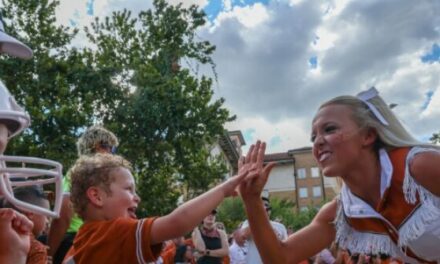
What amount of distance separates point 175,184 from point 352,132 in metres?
17.6

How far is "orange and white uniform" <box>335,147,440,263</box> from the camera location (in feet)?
8.07

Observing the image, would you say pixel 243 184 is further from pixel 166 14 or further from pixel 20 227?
pixel 166 14

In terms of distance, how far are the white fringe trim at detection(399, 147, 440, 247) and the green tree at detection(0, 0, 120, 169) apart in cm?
1212

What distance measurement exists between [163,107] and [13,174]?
1591cm

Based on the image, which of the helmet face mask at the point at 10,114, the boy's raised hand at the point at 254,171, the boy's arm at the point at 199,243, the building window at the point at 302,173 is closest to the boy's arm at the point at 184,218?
the boy's raised hand at the point at 254,171

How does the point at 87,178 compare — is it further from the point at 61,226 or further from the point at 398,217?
the point at 398,217

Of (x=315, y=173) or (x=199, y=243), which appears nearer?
(x=199, y=243)

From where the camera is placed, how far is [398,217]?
2580 millimetres

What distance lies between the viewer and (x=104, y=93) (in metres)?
17.7

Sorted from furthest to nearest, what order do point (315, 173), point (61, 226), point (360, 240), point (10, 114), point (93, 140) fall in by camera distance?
point (315, 173) < point (93, 140) < point (61, 226) < point (360, 240) < point (10, 114)

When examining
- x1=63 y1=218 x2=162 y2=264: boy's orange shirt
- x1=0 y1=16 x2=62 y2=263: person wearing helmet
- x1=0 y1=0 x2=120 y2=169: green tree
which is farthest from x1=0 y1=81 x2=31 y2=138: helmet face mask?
x1=0 y1=0 x2=120 y2=169: green tree

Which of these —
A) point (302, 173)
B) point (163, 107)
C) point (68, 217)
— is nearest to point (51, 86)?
point (163, 107)

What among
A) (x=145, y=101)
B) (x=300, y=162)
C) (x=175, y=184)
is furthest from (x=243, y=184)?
(x=300, y=162)

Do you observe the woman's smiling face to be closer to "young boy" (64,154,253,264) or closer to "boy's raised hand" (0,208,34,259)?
"young boy" (64,154,253,264)
